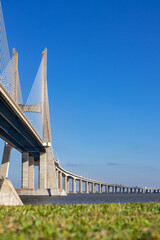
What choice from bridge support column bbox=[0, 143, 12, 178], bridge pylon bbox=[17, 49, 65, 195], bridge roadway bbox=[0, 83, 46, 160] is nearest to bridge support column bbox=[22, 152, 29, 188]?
bridge pylon bbox=[17, 49, 65, 195]

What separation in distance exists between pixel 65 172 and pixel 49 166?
6032cm

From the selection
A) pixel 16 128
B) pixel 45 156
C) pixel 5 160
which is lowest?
pixel 5 160

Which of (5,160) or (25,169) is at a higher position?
(5,160)

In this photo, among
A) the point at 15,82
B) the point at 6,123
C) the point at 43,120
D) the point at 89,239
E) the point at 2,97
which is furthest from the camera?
the point at 43,120

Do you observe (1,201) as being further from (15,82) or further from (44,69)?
(44,69)

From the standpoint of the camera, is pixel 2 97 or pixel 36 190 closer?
pixel 2 97

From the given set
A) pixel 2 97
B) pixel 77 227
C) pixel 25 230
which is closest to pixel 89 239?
pixel 77 227

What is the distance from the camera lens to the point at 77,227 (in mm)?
9898

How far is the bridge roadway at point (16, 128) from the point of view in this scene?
151 ft

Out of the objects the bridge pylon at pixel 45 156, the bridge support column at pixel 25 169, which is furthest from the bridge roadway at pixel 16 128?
the bridge pylon at pixel 45 156

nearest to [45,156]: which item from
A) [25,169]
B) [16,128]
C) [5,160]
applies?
[25,169]

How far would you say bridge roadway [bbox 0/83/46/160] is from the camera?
4592 centimetres

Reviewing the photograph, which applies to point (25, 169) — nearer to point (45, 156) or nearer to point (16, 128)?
point (45, 156)

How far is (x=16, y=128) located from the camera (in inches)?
2398
